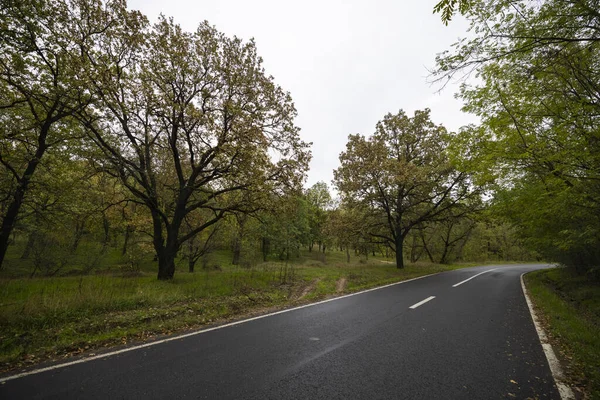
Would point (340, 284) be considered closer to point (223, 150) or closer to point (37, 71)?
point (223, 150)

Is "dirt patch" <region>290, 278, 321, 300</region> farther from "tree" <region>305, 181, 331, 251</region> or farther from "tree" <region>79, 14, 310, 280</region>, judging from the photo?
"tree" <region>305, 181, 331, 251</region>

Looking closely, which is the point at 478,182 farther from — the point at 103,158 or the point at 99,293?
the point at 103,158

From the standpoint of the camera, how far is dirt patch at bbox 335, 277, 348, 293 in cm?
1121

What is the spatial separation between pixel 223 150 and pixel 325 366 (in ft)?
30.0

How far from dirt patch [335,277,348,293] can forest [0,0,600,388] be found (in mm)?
181

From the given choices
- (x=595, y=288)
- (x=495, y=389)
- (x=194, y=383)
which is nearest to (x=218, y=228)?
(x=194, y=383)

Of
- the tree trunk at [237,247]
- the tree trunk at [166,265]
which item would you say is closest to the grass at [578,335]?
the tree trunk at [166,265]

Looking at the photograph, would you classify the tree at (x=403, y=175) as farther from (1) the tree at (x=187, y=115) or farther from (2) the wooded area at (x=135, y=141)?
(1) the tree at (x=187, y=115)

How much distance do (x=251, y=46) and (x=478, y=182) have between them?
38.8 ft

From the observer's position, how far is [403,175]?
51.6ft

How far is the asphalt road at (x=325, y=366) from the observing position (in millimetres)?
3225

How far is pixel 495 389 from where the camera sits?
11.0 ft

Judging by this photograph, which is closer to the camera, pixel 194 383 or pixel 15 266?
pixel 194 383

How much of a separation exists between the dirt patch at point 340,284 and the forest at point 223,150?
181 mm
